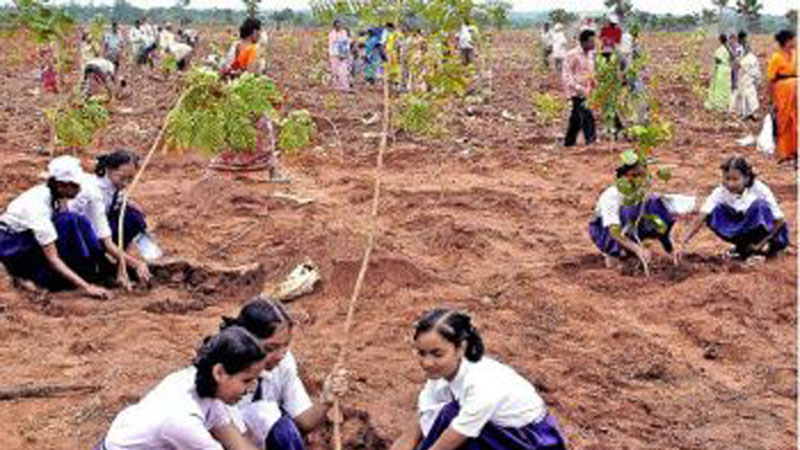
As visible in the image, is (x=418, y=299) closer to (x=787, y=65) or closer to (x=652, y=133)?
(x=652, y=133)

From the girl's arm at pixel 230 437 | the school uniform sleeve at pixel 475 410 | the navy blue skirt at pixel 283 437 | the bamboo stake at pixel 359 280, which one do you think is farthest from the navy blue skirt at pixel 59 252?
the school uniform sleeve at pixel 475 410

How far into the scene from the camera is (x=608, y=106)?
364 inches

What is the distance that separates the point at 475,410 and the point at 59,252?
3.27 m

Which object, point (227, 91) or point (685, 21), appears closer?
point (227, 91)

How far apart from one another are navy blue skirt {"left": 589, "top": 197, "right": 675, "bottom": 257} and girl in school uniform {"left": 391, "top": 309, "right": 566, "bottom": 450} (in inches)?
116

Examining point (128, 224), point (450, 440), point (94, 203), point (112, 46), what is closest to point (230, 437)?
point (450, 440)

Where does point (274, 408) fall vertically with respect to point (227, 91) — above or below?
below

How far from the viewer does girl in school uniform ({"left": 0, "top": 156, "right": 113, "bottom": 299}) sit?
212 inches

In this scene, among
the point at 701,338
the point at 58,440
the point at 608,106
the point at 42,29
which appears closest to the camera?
the point at 58,440

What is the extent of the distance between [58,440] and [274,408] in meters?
1.03

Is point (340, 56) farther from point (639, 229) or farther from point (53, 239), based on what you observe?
point (53, 239)

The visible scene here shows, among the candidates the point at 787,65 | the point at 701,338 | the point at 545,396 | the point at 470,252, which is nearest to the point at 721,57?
the point at 787,65

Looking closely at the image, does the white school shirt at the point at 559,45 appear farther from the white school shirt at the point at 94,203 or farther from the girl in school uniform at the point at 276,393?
the girl in school uniform at the point at 276,393

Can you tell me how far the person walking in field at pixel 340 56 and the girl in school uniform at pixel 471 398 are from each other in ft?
46.5
